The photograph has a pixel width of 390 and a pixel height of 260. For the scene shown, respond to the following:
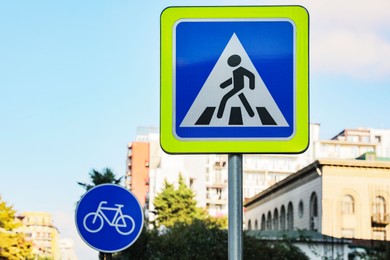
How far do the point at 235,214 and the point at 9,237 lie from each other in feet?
285

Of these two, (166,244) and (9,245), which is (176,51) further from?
(9,245)

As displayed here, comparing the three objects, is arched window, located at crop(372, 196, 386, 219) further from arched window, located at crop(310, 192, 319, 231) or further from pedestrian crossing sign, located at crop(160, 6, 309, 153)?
pedestrian crossing sign, located at crop(160, 6, 309, 153)

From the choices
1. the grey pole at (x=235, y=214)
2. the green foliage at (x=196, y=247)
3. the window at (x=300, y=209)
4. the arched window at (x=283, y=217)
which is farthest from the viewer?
the arched window at (x=283, y=217)

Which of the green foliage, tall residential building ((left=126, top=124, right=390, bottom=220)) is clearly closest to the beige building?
the green foliage

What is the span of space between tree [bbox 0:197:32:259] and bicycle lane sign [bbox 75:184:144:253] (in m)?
78.5

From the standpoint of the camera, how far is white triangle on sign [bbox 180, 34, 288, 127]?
15.0 feet

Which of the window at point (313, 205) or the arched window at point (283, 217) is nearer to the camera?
the window at point (313, 205)

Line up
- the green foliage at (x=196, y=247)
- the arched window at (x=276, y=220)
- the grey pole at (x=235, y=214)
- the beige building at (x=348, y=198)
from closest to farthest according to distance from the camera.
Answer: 1. the grey pole at (x=235, y=214)
2. the green foliage at (x=196, y=247)
3. the beige building at (x=348, y=198)
4. the arched window at (x=276, y=220)

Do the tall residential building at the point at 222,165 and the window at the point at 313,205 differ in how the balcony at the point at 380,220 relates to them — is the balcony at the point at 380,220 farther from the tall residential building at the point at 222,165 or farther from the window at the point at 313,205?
the tall residential building at the point at 222,165

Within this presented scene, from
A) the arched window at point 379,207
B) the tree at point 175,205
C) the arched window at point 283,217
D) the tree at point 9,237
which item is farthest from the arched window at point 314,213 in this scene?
the tree at point 9,237

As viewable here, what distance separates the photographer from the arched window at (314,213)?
269 feet

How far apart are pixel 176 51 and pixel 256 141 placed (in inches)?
22.1

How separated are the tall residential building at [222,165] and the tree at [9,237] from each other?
29.5 m

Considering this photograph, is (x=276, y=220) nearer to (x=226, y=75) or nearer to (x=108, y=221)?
(x=108, y=221)
